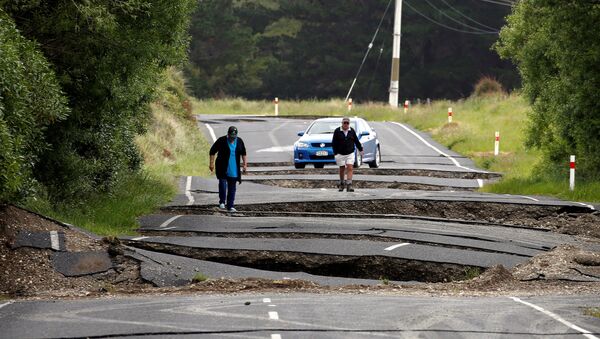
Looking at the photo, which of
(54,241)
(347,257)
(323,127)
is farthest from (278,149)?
(54,241)

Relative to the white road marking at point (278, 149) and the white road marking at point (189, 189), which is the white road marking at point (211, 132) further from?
the white road marking at point (189, 189)

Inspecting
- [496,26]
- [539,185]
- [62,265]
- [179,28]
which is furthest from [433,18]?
[62,265]

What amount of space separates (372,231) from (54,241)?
5.86 meters

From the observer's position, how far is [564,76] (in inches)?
1096

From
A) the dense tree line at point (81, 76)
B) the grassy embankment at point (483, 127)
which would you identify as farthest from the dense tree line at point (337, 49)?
the dense tree line at point (81, 76)

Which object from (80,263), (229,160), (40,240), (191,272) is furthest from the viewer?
(229,160)

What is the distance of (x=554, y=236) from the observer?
19656 mm

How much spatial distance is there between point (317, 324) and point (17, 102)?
5.91 meters

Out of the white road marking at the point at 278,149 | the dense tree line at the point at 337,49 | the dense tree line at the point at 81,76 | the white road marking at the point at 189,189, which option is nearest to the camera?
the dense tree line at the point at 81,76

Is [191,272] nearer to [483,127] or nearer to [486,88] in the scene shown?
[483,127]

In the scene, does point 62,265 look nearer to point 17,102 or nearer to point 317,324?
point 17,102

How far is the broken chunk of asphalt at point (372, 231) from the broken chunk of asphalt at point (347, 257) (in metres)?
0.74

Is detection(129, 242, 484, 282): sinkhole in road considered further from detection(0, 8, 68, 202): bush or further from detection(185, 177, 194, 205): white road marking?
detection(185, 177, 194, 205): white road marking

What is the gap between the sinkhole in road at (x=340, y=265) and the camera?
53.3 feet
